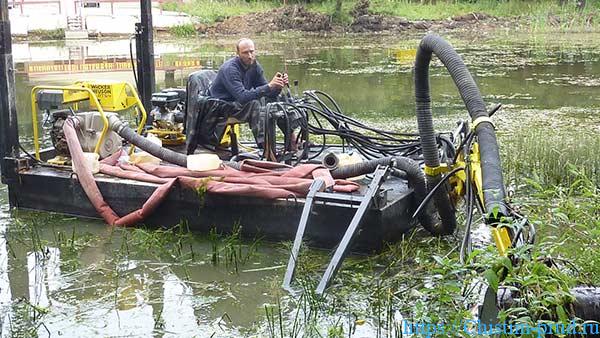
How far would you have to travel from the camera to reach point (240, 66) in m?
7.70

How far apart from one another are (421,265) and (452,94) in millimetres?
9437

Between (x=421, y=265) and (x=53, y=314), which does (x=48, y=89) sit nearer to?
(x=53, y=314)

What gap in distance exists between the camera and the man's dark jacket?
7.47 metres

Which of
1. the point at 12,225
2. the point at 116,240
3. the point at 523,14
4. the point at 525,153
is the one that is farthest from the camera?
the point at 523,14

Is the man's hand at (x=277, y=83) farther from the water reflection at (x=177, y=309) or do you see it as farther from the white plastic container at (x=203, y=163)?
the water reflection at (x=177, y=309)

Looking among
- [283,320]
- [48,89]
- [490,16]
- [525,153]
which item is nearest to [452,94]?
[525,153]

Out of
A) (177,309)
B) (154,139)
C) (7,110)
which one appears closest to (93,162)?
(154,139)

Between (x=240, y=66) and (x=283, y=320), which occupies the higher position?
(x=240, y=66)

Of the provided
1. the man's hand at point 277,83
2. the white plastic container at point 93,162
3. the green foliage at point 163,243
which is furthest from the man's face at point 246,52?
the green foliage at point 163,243

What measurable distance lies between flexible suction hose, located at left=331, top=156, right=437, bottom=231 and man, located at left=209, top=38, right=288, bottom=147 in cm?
127

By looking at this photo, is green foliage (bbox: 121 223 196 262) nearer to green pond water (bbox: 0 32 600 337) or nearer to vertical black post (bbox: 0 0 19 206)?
green pond water (bbox: 0 32 600 337)

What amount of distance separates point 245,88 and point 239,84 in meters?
0.15

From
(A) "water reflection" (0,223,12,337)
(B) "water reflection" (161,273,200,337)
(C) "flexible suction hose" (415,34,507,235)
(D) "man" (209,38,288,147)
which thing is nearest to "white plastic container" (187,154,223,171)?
(D) "man" (209,38,288,147)

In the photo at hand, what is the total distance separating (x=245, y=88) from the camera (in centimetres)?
770
